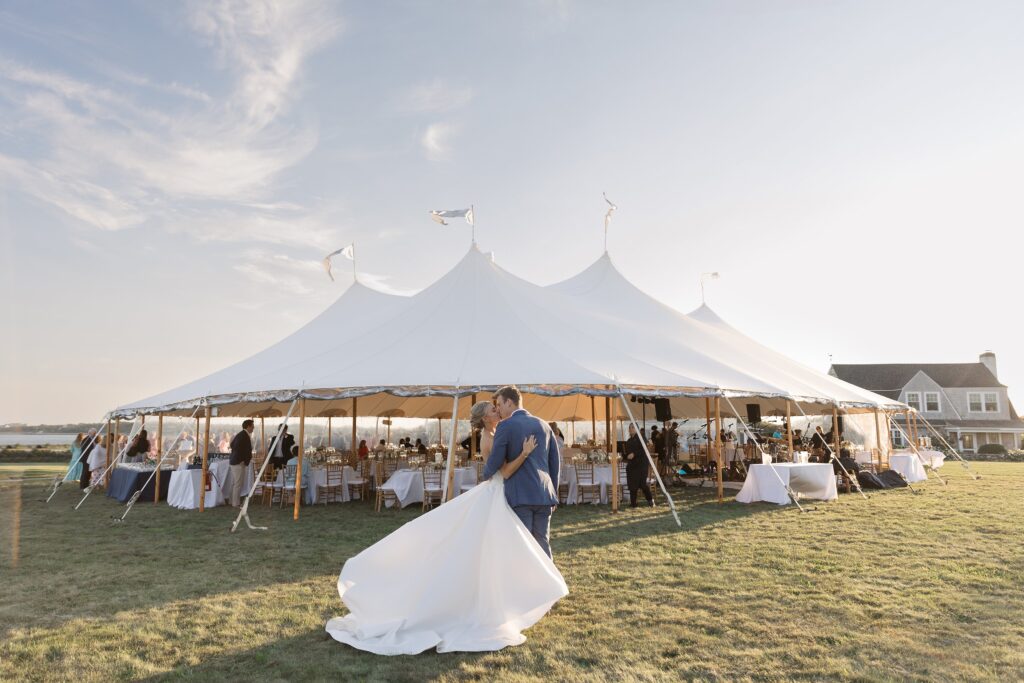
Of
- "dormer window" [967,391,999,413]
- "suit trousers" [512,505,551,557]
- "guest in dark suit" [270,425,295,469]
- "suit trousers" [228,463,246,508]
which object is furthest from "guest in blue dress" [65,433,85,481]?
"dormer window" [967,391,999,413]

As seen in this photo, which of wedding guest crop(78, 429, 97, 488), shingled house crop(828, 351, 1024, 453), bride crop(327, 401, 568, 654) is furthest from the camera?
shingled house crop(828, 351, 1024, 453)

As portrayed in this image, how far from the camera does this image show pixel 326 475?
464 inches

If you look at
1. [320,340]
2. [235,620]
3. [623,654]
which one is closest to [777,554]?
[623,654]

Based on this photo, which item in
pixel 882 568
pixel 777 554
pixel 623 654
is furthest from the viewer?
pixel 777 554

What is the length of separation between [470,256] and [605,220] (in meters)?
4.61

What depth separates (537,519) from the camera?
15.8 feet

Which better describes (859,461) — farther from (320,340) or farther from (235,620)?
(235,620)

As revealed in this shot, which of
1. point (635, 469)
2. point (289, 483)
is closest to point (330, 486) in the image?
point (289, 483)

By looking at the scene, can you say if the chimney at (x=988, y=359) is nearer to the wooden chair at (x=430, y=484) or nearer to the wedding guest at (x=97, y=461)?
the wooden chair at (x=430, y=484)

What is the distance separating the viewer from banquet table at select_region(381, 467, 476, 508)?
1077 cm

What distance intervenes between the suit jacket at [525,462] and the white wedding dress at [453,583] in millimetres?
159

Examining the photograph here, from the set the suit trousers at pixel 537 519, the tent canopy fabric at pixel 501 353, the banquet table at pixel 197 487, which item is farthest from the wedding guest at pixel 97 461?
the suit trousers at pixel 537 519

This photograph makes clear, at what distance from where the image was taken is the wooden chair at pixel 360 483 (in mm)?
12125

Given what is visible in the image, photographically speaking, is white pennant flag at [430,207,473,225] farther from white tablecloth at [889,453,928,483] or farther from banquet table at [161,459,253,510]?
white tablecloth at [889,453,928,483]
